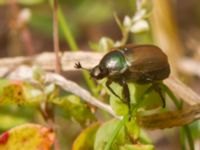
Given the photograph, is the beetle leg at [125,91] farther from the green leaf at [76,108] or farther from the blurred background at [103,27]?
the blurred background at [103,27]

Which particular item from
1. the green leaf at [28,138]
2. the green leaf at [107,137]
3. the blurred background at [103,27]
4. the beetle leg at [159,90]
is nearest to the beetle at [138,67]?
the beetle leg at [159,90]

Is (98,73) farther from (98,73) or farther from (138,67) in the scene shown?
(138,67)

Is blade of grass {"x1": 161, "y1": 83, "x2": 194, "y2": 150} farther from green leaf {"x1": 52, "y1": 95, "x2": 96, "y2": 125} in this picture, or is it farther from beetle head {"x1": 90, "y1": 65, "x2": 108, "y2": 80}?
green leaf {"x1": 52, "y1": 95, "x2": 96, "y2": 125}

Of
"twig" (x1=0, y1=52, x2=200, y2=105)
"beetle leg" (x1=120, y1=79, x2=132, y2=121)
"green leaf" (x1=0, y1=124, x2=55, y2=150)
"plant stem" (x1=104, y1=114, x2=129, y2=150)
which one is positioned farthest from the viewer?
"twig" (x1=0, y1=52, x2=200, y2=105)

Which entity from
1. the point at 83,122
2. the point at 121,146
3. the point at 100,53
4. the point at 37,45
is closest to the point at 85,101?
the point at 83,122

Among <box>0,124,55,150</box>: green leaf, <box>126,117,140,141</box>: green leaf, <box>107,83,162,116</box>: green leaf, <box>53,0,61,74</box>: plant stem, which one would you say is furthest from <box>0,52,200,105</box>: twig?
<box>0,124,55,150</box>: green leaf

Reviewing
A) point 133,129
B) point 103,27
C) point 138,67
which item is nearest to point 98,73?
point 138,67
